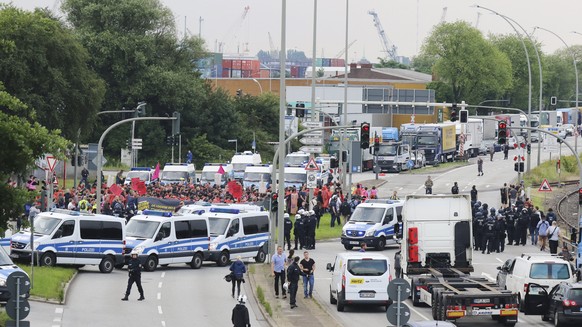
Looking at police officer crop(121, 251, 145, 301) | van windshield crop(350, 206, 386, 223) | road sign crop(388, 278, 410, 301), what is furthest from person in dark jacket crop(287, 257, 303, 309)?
van windshield crop(350, 206, 386, 223)

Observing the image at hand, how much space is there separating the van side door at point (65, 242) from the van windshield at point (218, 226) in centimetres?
628

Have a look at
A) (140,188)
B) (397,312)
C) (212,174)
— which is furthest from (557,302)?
(212,174)

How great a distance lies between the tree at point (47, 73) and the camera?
2692 inches

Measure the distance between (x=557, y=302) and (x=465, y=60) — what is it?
130790 mm

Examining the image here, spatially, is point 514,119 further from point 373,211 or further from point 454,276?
point 454,276

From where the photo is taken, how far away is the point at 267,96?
12412cm

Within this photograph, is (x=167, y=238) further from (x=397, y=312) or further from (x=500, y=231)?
(x=397, y=312)

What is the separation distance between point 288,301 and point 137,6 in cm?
7156

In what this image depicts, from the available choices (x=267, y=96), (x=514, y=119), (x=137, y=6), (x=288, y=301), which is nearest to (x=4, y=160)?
(x=288, y=301)

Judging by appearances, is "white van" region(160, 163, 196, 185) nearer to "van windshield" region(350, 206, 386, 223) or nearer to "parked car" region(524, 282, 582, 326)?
"van windshield" region(350, 206, 386, 223)

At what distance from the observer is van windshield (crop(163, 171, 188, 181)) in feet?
242

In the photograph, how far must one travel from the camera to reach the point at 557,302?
31.2 meters

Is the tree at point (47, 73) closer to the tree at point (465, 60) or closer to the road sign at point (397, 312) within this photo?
the road sign at point (397, 312)

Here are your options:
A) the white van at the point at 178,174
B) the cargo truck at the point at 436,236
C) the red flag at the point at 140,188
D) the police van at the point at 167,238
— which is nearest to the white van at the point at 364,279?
the cargo truck at the point at 436,236
